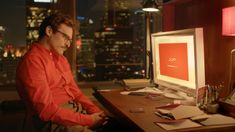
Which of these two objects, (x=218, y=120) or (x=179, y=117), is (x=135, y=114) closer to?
(x=179, y=117)

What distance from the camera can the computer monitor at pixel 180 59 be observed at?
1.83 meters

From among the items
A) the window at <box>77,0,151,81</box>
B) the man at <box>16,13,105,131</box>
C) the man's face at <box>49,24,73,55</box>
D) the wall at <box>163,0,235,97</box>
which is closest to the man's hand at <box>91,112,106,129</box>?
the man at <box>16,13,105,131</box>

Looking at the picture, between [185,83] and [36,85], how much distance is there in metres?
0.95

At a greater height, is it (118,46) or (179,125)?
(118,46)

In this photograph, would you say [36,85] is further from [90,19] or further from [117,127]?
[90,19]

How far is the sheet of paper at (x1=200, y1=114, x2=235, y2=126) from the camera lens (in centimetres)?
148

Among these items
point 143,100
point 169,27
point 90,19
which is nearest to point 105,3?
point 90,19

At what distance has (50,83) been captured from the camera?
6.41 feet

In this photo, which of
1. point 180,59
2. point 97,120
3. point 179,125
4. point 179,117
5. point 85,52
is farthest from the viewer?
point 85,52

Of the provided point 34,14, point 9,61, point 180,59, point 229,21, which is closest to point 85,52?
point 34,14

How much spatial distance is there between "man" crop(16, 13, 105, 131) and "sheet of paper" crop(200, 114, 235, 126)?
26.2 inches

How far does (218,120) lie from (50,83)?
40.6 inches

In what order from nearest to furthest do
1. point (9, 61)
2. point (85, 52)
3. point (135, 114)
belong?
1. point (135, 114)
2. point (9, 61)
3. point (85, 52)

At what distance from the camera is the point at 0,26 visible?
3572mm
